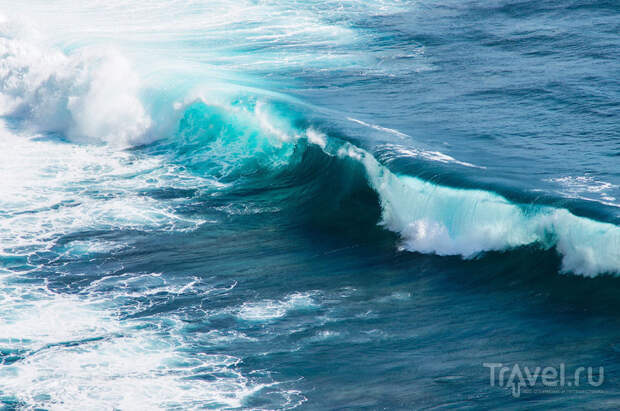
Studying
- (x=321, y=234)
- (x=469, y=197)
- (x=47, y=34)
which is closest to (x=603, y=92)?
(x=469, y=197)

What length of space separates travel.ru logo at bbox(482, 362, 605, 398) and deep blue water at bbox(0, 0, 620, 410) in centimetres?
5

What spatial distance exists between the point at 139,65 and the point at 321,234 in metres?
10.4

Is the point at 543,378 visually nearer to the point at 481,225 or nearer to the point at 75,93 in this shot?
the point at 481,225

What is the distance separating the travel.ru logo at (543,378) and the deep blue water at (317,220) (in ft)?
0.17

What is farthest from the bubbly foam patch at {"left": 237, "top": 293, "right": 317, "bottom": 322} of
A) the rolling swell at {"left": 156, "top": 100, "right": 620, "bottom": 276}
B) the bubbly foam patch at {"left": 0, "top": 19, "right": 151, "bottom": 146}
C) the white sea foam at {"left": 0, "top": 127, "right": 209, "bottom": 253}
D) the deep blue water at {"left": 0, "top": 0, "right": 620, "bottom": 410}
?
the bubbly foam patch at {"left": 0, "top": 19, "right": 151, "bottom": 146}

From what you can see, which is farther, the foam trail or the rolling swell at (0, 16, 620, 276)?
the rolling swell at (0, 16, 620, 276)

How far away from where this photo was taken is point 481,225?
11820 mm

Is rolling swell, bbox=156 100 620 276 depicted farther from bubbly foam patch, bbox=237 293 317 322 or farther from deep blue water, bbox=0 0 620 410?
bubbly foam patch, bbox=237 293 317 322

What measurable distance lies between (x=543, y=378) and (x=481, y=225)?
142 inches

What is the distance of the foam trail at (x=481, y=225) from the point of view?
10.5 m

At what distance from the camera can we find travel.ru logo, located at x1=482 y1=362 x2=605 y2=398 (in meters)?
8.39

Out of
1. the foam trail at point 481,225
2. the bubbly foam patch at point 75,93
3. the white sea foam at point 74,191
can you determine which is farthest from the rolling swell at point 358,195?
the bubbly foam patch at point 75,93

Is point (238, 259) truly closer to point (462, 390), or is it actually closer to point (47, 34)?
point (462, 390)

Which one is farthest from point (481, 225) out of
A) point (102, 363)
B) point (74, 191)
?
point (74, 191)
